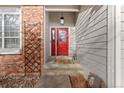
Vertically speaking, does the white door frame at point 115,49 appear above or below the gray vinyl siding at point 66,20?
below

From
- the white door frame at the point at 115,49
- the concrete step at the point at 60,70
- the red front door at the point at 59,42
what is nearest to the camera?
the white door frame at the point at 115,49

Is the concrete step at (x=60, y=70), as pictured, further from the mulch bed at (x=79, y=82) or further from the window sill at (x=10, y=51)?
the window sill at (x=10, y=51)

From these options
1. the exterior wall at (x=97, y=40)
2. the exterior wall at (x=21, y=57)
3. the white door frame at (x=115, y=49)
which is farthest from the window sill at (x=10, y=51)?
the white door frame at (x=115, y=49)

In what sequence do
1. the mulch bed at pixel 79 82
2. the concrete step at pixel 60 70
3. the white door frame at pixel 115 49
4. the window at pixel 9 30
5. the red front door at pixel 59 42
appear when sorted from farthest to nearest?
the red front door at pixel 59 42, the window at pixel 9 30, the concrete step at pixel 60 70, the mulch bed at pixel 79 82, the white door frame at pixel 115 49

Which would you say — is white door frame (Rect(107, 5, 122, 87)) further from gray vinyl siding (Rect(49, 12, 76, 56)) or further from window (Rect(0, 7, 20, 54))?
gray vinyl siding (Rect(49, 12, 76, 56))

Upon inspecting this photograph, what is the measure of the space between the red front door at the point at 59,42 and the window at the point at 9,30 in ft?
14.0

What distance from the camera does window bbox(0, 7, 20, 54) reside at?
19.5 ft

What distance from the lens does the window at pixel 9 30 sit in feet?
19.5

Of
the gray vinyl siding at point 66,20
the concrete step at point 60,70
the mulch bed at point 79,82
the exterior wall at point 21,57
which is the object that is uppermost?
the gray vinyl siding at point 66,20

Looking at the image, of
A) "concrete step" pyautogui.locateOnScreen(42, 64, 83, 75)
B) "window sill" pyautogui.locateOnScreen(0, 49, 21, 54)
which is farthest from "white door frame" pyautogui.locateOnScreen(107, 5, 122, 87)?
"window sill" pyautogui.locateOnScreen(0, 49, 21, 54)

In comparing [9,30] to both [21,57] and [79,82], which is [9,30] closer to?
[21,57]

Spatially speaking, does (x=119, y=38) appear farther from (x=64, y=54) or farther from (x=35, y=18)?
(x=64, y=54)

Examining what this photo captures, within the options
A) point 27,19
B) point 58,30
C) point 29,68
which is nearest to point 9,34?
point 27,19
